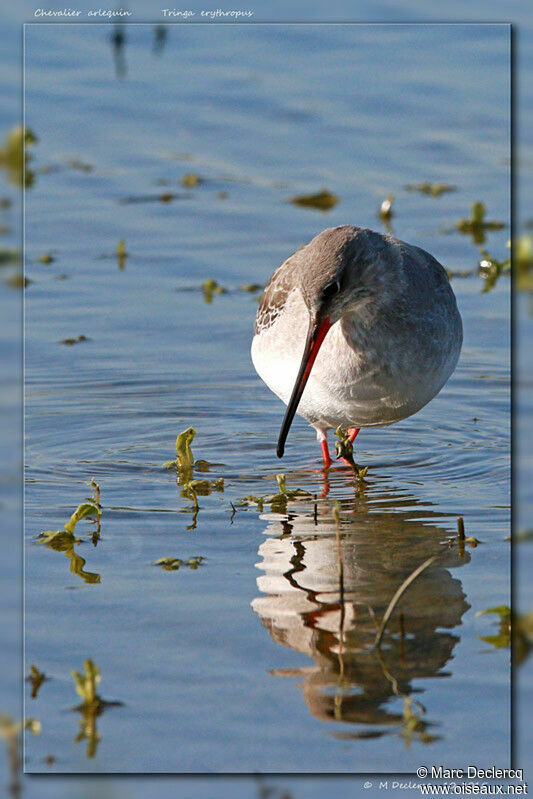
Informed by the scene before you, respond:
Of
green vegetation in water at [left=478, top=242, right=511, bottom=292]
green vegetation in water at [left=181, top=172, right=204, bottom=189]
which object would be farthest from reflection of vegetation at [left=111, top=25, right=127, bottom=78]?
green vegetation in water at [left=478, top=242, right=511, bottom=292]

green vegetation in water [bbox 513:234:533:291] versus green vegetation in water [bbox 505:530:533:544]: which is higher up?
green vegetation in water [bbox 513:234:533:291]

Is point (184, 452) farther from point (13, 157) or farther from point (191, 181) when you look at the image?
point (191, 181)

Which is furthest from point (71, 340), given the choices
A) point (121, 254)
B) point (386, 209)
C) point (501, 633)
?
point (501, 633)

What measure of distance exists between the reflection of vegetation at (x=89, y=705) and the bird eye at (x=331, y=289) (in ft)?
9.49

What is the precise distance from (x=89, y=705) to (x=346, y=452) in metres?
2.62

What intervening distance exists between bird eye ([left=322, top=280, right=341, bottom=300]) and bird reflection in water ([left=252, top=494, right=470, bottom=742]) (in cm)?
123

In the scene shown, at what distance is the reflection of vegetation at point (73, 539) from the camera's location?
20.6ft

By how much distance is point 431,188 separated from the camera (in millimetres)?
13109

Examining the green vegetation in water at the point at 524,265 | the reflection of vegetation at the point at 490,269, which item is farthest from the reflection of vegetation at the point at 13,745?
the reflection of vegetation at the point at 490,269

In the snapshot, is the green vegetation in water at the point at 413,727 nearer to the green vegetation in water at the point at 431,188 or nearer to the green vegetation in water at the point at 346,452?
the green vegetation in water at the point at 346,452

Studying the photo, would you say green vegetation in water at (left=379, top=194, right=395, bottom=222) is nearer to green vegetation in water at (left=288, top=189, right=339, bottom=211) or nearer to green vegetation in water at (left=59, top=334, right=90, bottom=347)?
green vegetation in water at (left=288, top=189, right=339, bottom=211)

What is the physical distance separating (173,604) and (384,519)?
1.67 meters

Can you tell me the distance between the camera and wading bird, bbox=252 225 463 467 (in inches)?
282

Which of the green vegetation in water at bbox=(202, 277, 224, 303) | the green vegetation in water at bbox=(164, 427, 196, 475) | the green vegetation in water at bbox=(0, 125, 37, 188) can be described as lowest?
the green vegetation in water at bbox=(164, 427, 196, 475)
